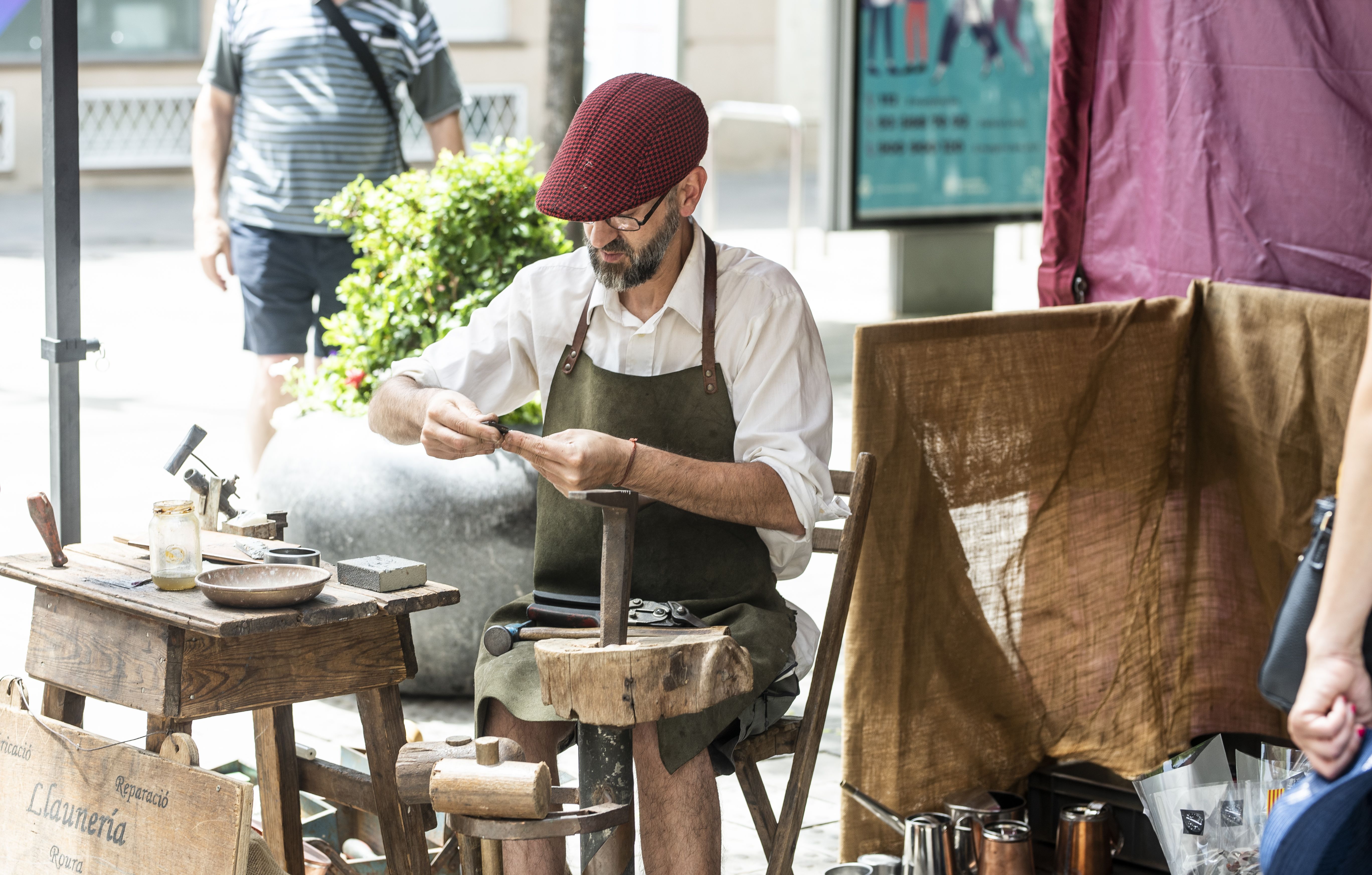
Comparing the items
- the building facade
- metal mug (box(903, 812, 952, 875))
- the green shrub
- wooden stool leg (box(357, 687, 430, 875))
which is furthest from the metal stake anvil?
the building facade

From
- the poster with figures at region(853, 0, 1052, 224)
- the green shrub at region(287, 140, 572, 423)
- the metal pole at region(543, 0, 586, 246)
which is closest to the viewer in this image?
the green shrub at region(287, 140, 572, 423)

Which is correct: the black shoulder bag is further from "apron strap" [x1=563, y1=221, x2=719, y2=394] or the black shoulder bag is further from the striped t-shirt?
the striped t-shirt

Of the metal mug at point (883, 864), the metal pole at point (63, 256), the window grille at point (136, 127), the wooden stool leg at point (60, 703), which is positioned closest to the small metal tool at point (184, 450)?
the wooden stool leg at point (60, 703)

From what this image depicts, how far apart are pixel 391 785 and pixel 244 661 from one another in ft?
1.34

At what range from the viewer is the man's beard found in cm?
258

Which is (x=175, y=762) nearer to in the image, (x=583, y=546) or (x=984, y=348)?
(x=583, y=546)

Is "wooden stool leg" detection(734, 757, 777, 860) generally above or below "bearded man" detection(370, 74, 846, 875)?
below

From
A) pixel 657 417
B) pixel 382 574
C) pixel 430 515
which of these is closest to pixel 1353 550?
pixel 657 417

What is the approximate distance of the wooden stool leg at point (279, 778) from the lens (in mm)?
2789

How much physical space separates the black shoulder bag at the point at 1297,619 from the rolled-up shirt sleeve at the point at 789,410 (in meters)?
0.79

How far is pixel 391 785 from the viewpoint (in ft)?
8.71

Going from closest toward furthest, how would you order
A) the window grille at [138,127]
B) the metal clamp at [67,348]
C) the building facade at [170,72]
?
the metal clamp at [67,348] → the building facade at [170,72] → the window grille at [138,127]

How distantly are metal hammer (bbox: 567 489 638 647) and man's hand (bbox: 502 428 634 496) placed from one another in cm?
A: 3

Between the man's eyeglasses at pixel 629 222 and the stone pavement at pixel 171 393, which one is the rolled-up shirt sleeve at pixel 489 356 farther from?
the stone pavement at pixel 171 393
